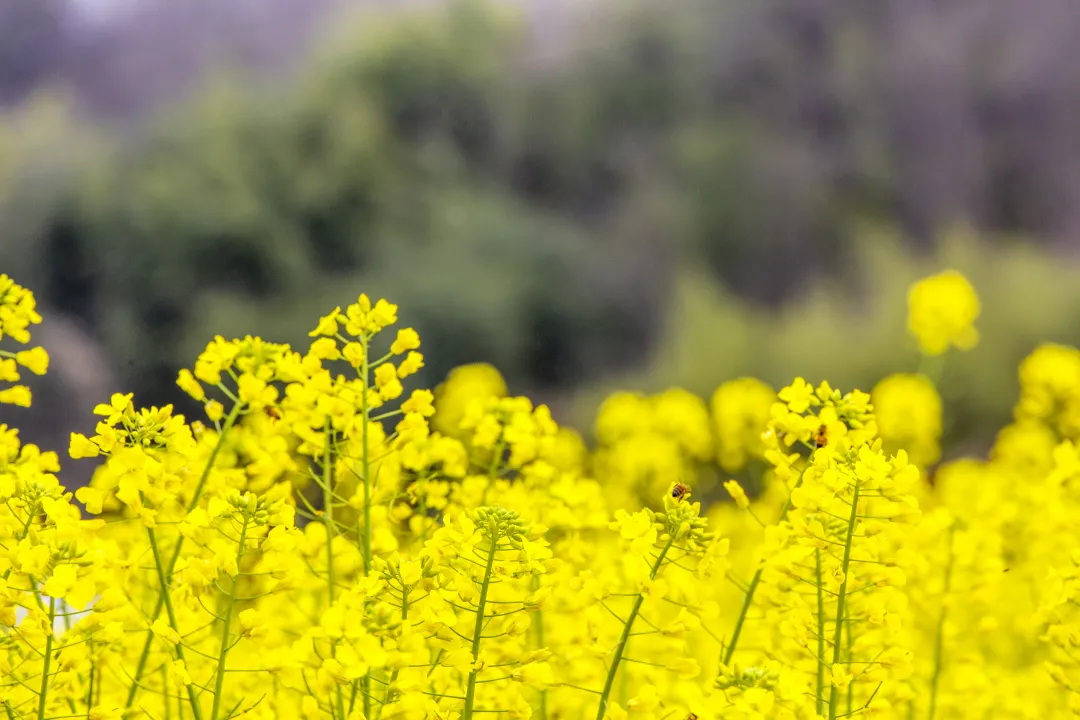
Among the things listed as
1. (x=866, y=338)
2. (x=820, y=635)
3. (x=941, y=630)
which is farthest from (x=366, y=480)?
(x=866, y=338)

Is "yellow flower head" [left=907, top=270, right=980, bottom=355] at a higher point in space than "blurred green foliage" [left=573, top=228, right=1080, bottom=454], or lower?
lower

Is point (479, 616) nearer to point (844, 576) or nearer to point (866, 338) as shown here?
point (844, 576)

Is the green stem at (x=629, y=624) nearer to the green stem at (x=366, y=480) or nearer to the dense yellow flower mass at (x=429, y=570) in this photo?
the dense yellow flower mass at (x=429, y=570)

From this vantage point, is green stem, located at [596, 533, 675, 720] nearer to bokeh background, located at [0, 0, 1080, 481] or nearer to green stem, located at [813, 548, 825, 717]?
green stem, located at [813, 548, 825, 717]

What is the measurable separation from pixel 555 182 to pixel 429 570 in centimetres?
635

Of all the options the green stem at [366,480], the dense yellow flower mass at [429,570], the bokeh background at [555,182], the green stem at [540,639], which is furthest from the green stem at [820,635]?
the bokeh background at [555,182]

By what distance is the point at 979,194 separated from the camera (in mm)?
7242

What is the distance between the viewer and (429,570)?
0.96 m

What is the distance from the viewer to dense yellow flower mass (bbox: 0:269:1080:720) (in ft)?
3.14

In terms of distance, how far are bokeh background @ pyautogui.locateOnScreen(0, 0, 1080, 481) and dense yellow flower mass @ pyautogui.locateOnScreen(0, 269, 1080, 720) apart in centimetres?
392

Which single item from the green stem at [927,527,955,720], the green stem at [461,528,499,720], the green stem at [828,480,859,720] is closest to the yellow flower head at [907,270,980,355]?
the green stem at [927,527,955,720]

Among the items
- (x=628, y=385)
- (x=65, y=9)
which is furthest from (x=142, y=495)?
(x=65, y=9)

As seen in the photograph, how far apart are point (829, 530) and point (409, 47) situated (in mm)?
6101

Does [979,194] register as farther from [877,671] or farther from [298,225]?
[877,671]
